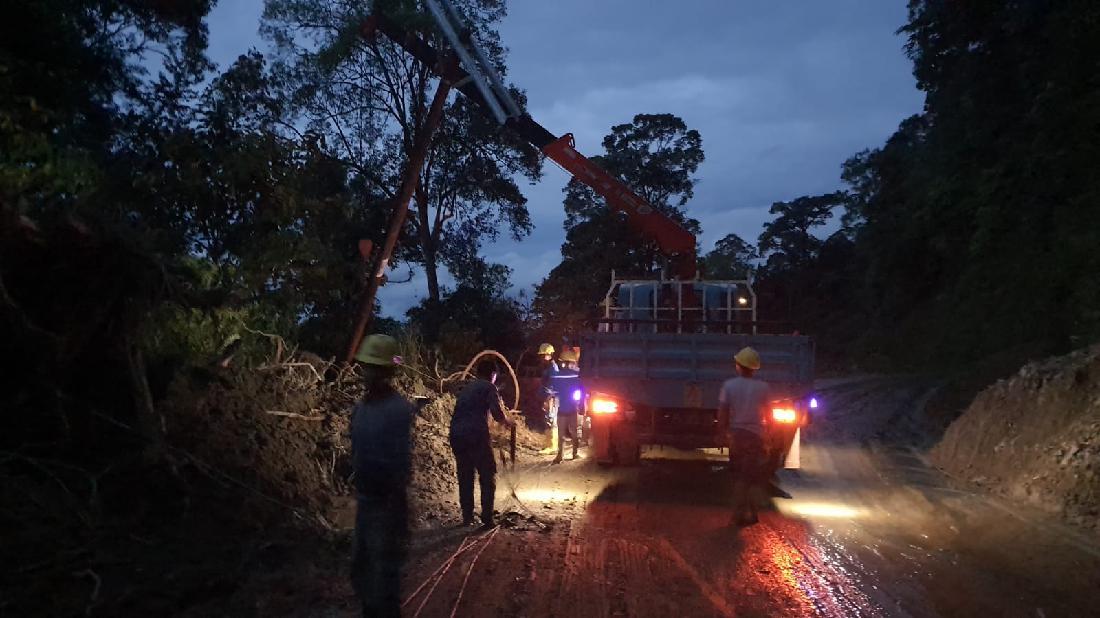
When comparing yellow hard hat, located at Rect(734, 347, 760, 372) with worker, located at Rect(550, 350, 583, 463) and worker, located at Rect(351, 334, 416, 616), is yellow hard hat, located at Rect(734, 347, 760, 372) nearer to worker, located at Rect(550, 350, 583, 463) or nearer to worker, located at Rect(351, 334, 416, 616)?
worker, located at Rect(550, 350, 583, 463)

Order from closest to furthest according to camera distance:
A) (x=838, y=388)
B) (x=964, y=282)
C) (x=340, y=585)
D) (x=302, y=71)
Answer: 1. (x=340, y=585)
2. (x=302, y=71)
3. (x=838, y=388)
4. (x=964, y=282)

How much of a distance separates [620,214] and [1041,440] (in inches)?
768

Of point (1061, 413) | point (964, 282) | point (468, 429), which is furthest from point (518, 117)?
point (964, 282)

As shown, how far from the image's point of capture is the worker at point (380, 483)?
5.01 meters

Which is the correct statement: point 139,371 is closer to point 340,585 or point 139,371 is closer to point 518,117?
point 340,585

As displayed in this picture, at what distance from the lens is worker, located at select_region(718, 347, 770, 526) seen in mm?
8617

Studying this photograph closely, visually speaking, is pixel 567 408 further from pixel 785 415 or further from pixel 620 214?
pixel 620 214

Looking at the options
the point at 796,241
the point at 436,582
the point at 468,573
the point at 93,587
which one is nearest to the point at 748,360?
the point at 468,573

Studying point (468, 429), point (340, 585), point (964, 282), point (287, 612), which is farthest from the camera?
point (964, 282)

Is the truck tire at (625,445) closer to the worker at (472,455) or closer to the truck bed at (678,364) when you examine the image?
the truck bed at (678,364)

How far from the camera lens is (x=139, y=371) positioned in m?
7.86

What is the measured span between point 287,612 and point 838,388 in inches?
972

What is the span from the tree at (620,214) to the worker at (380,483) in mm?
20911

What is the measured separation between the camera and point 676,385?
35.4 ft
